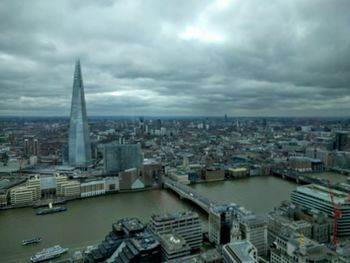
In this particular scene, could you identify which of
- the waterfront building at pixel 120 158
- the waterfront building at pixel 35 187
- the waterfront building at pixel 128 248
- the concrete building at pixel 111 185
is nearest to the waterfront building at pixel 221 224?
the waterfront building at pixel 128 248

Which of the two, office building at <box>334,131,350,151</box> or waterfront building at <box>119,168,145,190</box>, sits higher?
office building at <box>334,131,350,151</box>

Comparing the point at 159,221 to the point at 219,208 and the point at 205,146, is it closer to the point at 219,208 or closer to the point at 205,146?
Result: the point at 219,208

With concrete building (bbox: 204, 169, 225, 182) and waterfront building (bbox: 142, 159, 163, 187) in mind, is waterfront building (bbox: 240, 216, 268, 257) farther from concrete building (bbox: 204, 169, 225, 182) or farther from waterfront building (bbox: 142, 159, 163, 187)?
concrete building (bbox: 204, 169, 225, 182)

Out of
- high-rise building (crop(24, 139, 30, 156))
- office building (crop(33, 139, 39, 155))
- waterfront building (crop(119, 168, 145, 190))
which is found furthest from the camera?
office building (crop(33, 139, 39, 155))

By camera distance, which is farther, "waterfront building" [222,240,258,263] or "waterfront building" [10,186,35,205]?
"waterfront building" [10,186,35,205]

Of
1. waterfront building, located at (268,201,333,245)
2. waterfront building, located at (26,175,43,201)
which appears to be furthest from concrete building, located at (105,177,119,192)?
waterfront building, located at (268,201,333,245)

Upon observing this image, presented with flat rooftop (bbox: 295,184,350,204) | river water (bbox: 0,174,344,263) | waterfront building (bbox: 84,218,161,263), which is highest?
flat rooftop (bbox: 295,184,350,204)

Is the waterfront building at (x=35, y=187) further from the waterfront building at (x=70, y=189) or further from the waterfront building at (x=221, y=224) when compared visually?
the waterfront building at (x=221, y=224)

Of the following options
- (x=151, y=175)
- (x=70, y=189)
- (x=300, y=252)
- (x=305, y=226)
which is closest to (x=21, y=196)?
(x=70, y=189)

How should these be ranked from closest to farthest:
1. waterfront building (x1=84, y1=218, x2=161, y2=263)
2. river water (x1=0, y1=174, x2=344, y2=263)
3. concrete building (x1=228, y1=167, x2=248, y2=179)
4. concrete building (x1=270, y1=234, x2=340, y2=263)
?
concrete building (x1=270, y1=234, x2=340, y2=263) < waterfront building (x1=84, y1=218, x2=161, y2=263) < river water (x1=0, y1=174, x2=344, y2=263) < concrete building (x1=228, y1=167, x2=248, y2=179)
